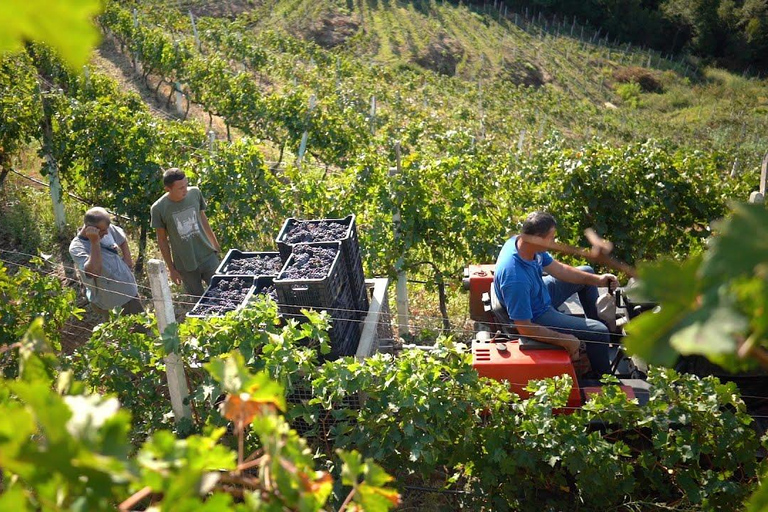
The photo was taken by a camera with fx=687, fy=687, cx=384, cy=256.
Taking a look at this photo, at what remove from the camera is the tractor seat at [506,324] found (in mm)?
3969

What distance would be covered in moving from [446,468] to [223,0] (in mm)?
31307

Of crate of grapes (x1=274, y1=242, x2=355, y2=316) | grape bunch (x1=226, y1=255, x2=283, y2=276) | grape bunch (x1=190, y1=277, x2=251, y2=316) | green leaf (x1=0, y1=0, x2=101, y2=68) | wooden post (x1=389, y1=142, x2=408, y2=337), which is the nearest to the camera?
green leaf (x1=0, y1=0, x2=101, y2=68)

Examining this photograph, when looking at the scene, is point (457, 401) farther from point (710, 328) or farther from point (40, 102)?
point (40, 102)

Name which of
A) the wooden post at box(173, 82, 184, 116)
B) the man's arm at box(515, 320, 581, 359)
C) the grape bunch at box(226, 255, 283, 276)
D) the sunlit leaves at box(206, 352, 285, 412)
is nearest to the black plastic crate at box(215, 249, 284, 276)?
the grape bunch at box(226, 255, 283, 276)

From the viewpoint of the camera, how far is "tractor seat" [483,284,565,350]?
3969 millimetres

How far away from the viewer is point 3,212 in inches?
314

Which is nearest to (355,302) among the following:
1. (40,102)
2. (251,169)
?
(251,169)

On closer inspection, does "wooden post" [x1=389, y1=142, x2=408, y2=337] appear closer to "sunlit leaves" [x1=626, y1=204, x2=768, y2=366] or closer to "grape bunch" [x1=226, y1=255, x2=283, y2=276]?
"grape bunch" [x1=226, y1=255, x2=283, y2=276]

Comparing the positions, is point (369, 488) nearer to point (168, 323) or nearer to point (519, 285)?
point (168, 323)

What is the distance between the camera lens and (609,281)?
436 centimetres

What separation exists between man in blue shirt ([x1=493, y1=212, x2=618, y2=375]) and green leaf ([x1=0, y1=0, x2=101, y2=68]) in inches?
132

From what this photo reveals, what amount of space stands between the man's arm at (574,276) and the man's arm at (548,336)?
0.43 m

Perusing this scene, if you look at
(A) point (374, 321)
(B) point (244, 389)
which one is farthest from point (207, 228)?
(B) point (244, 389)

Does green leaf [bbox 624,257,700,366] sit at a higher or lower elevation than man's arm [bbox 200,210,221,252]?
higher
